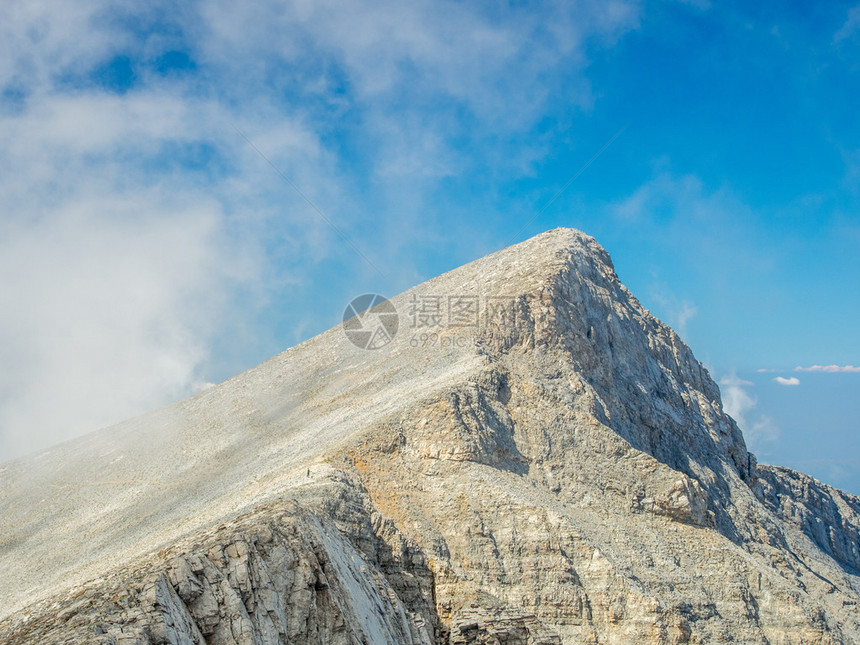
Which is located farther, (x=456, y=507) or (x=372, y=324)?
(x=372, y=324)

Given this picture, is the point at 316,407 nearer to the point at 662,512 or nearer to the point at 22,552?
the point at 22,552

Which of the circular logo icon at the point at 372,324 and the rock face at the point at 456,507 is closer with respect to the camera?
the rock face at the point at 456,507

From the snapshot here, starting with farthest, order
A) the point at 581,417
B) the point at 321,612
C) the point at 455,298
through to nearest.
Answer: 1. the point at 455,298
2. the point at 581,417
3. the point at 321,612

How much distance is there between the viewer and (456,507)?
40.6m

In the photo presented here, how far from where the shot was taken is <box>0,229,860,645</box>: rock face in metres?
21.3

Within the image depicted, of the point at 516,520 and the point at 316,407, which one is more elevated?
the point at 316,407

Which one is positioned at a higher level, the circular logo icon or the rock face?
the circular logo icon

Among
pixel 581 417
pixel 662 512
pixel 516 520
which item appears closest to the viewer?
pixel 516 520

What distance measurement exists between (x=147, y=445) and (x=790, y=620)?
172 ft

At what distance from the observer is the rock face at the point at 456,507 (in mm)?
21266

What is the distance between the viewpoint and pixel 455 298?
63500 millimetres

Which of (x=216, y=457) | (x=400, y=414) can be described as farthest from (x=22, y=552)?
(x=400, y=414)

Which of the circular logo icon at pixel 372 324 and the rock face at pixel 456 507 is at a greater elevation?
the circular logo icon at pixel 372 324

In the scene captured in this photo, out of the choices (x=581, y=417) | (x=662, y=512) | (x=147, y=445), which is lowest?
(x=662, y=512)
